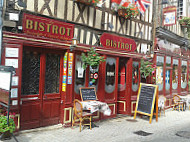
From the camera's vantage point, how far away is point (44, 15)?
5629 millimetres

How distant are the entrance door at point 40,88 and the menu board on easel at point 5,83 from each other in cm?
112

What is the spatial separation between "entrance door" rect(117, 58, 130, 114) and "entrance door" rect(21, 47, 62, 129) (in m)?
3.14

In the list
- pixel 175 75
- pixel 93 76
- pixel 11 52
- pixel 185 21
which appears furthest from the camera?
pixel 175 75

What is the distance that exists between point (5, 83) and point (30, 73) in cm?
150

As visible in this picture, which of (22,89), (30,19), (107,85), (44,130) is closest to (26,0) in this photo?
(30,19)

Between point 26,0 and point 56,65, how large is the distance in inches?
78.4

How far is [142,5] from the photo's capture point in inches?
344

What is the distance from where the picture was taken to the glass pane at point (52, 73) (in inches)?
237

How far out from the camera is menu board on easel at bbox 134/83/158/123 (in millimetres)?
7531

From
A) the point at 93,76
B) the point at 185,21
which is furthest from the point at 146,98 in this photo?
the point at 185,21

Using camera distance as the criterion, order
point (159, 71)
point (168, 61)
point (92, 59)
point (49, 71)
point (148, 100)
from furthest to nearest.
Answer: point (168, 61) < point (159, 71) < point (148, 100) < point (92, 59) < point (49, 71)

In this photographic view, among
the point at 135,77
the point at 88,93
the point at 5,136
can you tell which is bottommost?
the point at 5,136

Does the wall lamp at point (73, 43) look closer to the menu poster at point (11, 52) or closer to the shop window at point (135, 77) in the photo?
the menu poster at point (11, 52)

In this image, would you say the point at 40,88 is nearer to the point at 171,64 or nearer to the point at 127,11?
the point at 127,11
